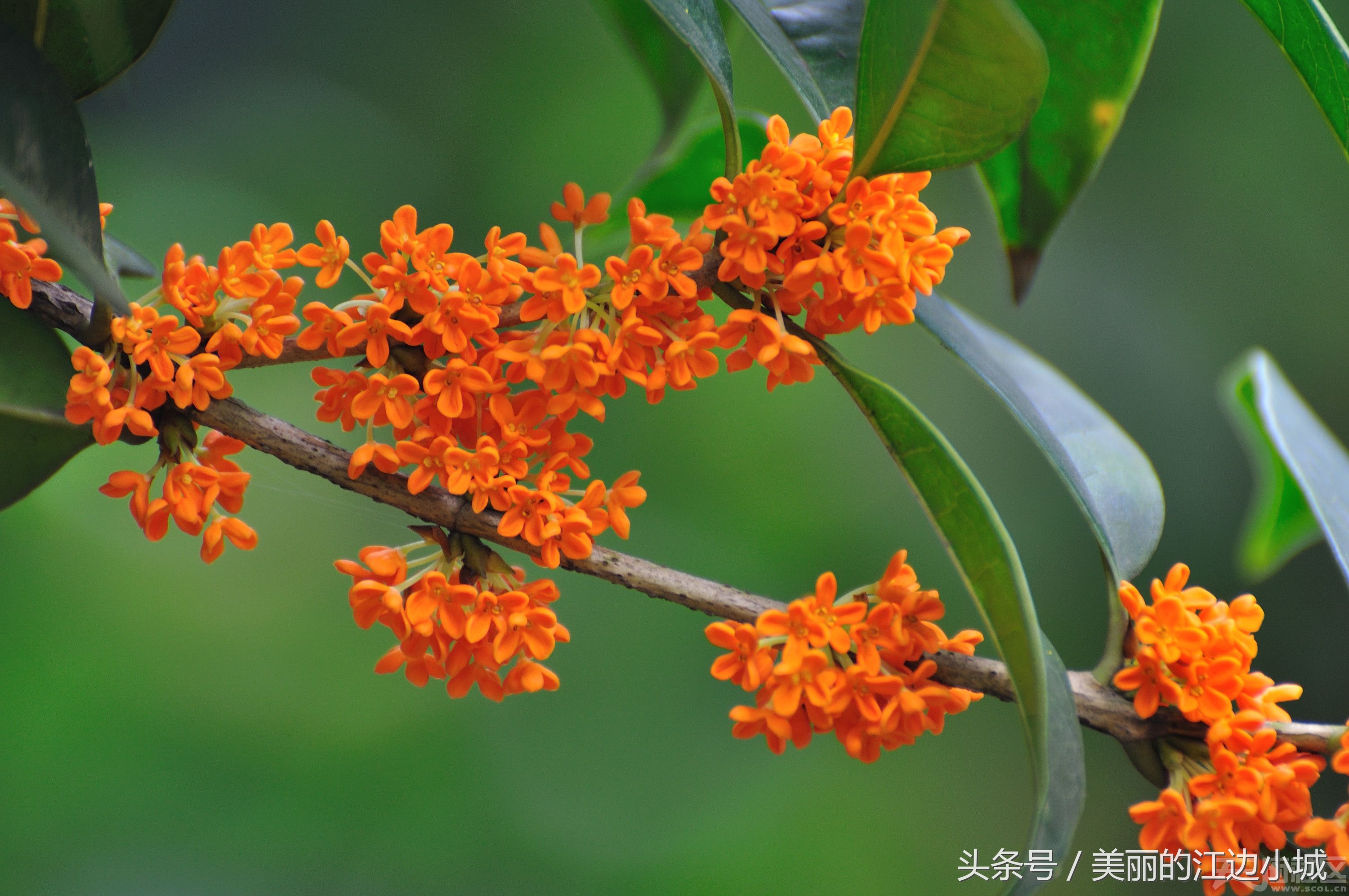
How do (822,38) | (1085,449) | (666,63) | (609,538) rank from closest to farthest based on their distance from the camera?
(822,38), (1085,449), (666,63), (609,538)

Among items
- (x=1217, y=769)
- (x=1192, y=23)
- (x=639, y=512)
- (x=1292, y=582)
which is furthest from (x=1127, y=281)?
(x=1217, y=769)

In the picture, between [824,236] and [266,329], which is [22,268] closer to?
[266,329]

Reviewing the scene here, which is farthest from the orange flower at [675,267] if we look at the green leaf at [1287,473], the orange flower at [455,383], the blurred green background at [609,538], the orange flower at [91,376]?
the blurred green background at [609,538]

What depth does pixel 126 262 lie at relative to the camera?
0.75 m

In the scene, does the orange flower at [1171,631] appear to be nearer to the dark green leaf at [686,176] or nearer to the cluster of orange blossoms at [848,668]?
the cluster of orange blossoms at [848,668]

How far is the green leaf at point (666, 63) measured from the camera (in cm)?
99

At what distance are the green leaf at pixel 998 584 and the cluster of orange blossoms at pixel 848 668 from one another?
4 cm

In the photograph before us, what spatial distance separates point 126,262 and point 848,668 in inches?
25.7

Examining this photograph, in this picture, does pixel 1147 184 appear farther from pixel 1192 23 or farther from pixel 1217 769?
pixel 1217 769

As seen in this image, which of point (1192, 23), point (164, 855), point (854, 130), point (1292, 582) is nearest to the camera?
point (854, 130)

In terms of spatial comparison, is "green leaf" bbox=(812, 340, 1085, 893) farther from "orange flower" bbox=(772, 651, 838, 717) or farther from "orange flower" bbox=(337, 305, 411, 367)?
"orange flower" bbox=(337, 305, 411, 367)

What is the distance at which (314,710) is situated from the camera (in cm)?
247

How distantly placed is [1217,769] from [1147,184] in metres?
2.97

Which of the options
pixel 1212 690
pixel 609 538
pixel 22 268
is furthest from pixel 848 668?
pixel 609 538
